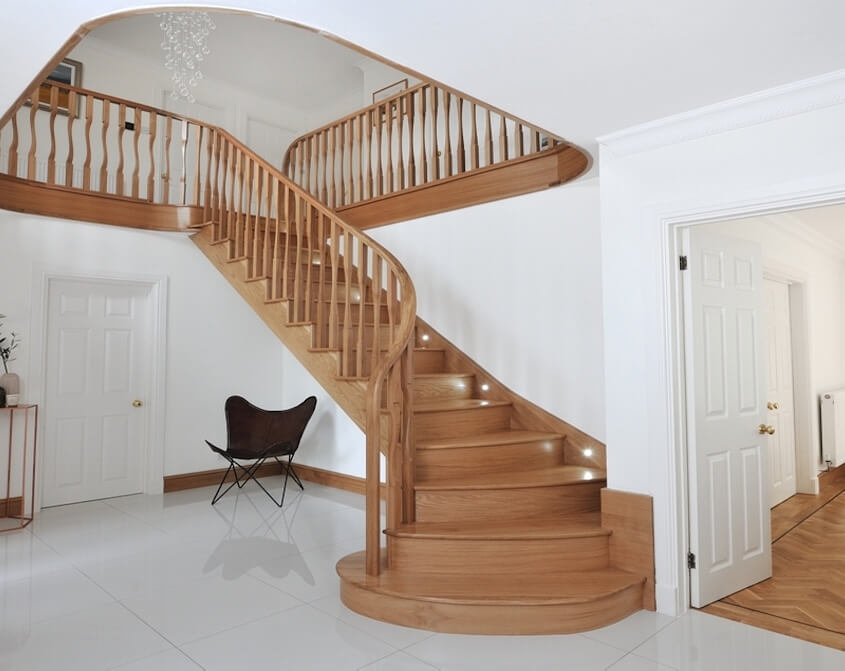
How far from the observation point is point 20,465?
4914mm

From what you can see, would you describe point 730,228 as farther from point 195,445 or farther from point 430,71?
point 195,445

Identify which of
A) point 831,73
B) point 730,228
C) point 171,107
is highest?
point 171,107

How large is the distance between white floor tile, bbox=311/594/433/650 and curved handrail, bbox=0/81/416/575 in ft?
0.83

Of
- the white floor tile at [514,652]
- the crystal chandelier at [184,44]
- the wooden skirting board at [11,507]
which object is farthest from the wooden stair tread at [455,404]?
the wooden skirting board at [11,507]

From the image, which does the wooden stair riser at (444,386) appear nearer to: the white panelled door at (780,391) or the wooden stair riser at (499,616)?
the wooden stair riser at (499,616)

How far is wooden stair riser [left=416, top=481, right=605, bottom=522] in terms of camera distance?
3.36 metres

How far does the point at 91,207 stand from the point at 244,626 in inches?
162

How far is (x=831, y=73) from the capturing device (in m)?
2.43

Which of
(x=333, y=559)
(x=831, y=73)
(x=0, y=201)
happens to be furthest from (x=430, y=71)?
(x=0, y=201)

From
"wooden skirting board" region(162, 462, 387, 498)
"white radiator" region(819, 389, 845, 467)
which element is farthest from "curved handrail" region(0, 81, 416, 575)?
"white radiator" region(819, 389, 845, 467)

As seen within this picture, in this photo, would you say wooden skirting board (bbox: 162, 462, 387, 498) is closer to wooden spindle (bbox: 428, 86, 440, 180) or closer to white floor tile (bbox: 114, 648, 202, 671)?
wooden spindle (bbox: 428, 86, 440, 180)

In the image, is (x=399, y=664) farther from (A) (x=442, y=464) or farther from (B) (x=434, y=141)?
(B) (x=434, y=141)

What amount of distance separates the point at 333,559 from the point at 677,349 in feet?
8.24

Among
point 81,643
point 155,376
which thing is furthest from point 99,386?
point 81,643
